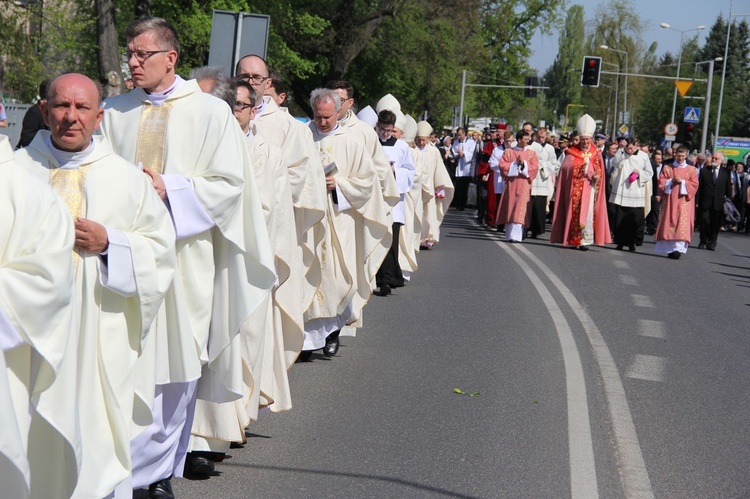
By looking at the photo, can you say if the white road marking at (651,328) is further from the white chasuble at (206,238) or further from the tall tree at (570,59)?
the tall tree at (570,59)

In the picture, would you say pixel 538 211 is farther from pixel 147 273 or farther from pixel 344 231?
pixel 147 273

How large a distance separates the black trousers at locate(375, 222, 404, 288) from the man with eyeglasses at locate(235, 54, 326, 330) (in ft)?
16.6

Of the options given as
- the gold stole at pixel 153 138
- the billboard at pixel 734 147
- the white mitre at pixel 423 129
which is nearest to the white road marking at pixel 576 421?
the gold stole at pixel 153 138

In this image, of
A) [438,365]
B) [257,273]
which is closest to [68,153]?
[257,273]

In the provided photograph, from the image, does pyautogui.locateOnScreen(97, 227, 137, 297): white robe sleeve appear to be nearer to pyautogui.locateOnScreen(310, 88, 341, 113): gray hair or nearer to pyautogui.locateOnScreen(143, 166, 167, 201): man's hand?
pyautogui.locateOnScreen(143, 166, 167, 201): man's hand

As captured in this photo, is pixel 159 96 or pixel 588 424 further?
pixel 588 424

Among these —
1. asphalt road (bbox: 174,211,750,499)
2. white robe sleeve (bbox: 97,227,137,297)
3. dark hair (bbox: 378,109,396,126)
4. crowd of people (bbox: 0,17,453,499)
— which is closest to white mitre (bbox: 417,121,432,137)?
asphalt road (bbox: 174,211,750,499)

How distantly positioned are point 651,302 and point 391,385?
5962 millimetres

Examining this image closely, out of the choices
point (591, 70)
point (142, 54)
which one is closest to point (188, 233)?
point (142, 54)

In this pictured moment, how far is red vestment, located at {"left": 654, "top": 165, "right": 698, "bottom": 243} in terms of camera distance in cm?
1956

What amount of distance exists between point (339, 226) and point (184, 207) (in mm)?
4406

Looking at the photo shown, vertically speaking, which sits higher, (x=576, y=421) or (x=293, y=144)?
(x=293, y=144)

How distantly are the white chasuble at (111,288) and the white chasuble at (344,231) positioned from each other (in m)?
4.45

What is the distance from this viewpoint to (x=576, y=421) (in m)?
7.31
